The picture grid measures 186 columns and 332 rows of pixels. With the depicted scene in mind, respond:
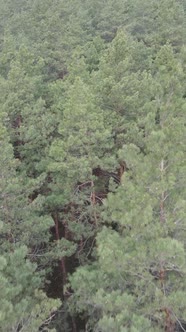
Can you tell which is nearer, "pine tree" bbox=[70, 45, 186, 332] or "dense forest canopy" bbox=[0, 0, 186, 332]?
"pine tree" bbox=[70, 45, 186, 332]

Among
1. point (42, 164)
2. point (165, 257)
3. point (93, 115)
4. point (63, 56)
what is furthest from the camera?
point (63, 56)

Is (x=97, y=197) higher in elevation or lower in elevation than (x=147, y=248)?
lower

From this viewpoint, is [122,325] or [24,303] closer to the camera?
[122,325]

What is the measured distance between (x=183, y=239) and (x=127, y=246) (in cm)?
142

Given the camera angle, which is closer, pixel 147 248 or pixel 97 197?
pixel 147 248

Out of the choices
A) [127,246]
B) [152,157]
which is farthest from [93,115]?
[127,246]

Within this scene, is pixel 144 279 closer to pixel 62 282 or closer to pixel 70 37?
pixel 62 282

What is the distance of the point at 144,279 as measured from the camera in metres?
10.4

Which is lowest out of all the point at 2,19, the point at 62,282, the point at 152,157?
the point at 62,282

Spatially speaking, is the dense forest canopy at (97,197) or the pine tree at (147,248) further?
the dense forest canopy at (97,197)

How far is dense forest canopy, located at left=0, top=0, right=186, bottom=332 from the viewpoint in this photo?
10219mm

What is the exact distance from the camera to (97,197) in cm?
1614

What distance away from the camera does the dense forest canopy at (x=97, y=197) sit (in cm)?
1022

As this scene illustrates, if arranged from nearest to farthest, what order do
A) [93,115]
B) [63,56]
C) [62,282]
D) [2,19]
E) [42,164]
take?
[93,115] < [42,164] < [62,282] < [63,56] < [2,19]
